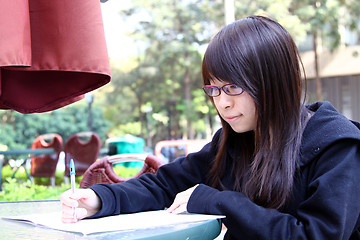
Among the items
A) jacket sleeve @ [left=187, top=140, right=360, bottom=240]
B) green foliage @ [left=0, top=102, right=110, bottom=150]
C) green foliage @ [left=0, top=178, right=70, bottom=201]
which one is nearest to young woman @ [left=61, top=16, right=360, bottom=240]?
jacket sleeve @ [left=187, top=140, right=360, bottom=240]

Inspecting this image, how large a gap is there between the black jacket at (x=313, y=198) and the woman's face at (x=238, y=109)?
149mm

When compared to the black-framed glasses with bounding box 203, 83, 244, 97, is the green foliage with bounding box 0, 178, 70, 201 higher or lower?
lower

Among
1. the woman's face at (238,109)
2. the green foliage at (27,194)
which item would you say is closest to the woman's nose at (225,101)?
the woman's face at (238,109)

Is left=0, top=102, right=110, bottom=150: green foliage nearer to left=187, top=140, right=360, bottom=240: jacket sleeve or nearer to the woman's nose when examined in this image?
the woman's nose

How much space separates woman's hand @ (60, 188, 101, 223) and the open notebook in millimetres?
19

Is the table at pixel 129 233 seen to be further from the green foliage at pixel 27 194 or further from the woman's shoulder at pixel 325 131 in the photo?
the green foliage at pixel 27 194

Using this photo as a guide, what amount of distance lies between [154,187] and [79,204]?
10.7 inches

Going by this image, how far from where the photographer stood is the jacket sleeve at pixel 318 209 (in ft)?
3.17

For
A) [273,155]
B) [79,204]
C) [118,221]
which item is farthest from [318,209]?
[79,204]

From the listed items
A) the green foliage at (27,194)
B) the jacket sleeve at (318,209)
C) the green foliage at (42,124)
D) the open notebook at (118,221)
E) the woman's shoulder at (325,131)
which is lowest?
the green foliage at (42,124)

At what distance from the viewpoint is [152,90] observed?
2670 cm

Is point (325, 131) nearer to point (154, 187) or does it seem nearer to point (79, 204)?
point (154, 187)

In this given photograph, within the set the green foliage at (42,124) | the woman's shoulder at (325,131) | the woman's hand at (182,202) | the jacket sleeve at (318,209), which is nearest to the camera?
the jacket sleeve at (318,209)

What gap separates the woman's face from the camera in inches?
45.6
